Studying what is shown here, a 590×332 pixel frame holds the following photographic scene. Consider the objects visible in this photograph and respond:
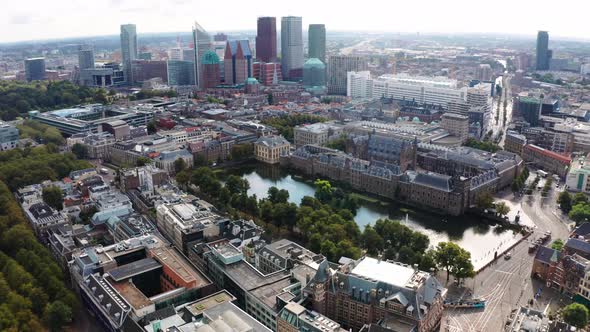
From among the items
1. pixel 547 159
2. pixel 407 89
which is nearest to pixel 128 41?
pixel 407 89

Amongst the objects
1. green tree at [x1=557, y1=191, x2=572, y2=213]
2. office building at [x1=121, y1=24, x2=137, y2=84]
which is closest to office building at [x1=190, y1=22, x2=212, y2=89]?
office building at [x1=121, y1=24, x2=137, y2=84]

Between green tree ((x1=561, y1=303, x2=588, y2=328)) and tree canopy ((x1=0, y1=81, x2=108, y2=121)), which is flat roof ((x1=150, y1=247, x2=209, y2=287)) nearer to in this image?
green tree ((x1=561, y1=303, x2=588, y2=328))

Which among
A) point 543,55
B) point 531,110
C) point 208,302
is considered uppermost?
point 543,55

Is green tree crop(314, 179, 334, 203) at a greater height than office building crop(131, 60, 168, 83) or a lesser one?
lesser

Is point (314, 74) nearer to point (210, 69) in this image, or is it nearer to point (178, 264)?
point (210, 69)

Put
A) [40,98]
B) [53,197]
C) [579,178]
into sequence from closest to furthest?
[53,197], [579,178], [40,98]

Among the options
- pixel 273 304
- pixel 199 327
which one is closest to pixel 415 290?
pixel 273 304
